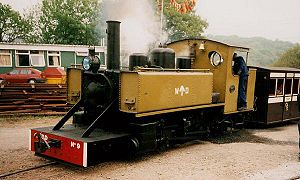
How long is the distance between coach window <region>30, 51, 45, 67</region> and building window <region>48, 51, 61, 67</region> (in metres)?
0.50

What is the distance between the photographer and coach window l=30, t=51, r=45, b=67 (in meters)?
23.1

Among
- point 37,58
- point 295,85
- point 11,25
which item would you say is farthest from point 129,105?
point 11,25

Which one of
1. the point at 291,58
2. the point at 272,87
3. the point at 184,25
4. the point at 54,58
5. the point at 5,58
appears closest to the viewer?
the point at 272,87

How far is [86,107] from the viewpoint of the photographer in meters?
6.94

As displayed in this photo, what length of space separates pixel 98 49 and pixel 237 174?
65.4 ft

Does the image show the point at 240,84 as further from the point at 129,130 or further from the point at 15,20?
the point at 15,20

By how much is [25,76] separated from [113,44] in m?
16.8

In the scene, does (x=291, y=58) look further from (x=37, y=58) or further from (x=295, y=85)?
(x=295, y=85)

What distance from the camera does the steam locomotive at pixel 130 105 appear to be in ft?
20.0

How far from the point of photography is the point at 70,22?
35844 millimetres

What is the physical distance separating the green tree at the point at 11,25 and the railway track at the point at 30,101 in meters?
28.9

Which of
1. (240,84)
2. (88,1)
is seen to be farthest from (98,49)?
(240,84)

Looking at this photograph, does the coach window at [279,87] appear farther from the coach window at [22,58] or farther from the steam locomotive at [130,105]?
the coach window at [22,58]

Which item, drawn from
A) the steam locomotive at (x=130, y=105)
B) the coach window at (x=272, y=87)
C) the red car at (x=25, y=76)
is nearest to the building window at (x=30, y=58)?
the red car at (x=25, y=76)
